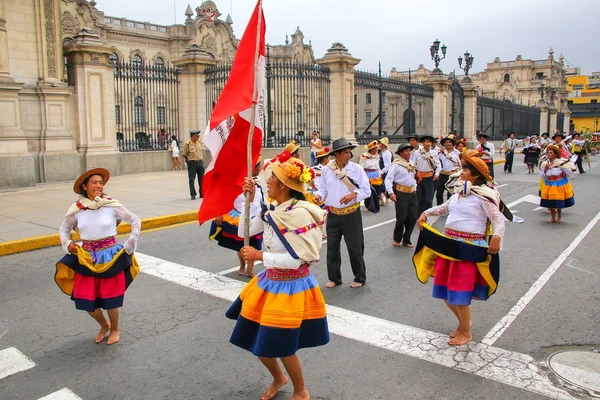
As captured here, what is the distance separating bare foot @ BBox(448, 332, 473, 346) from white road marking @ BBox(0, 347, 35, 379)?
147 inches

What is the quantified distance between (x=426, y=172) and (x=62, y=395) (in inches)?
331

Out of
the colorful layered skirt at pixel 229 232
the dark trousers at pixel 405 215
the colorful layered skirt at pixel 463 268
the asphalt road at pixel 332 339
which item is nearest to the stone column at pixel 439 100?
the dark trousers at pixel 405 215

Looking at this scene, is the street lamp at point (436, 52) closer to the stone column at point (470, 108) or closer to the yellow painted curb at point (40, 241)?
the stone column at point (470, 108)

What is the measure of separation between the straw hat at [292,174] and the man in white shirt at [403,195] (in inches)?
213

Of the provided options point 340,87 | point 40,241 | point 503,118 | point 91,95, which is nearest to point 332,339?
point 40,241

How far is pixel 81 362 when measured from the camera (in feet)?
15.4

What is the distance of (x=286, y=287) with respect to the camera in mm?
3781

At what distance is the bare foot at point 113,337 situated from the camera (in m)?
5.05

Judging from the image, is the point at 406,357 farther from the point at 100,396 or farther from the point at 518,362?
the point at 100,396

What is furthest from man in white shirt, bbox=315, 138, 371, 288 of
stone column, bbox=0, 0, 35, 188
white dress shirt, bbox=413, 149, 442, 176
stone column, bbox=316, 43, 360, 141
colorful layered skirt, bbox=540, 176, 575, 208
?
stone column, bbox=316, 43, 360, 141

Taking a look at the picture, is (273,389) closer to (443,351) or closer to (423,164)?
(443,351)

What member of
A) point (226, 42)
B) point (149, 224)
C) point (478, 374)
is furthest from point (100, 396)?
point (226, 42)

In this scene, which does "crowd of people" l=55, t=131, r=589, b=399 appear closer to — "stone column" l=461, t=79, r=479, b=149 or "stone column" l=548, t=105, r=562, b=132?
"stone column" l=461, t=79, r=479, b=149

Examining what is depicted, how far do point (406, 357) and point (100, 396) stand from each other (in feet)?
8.30
